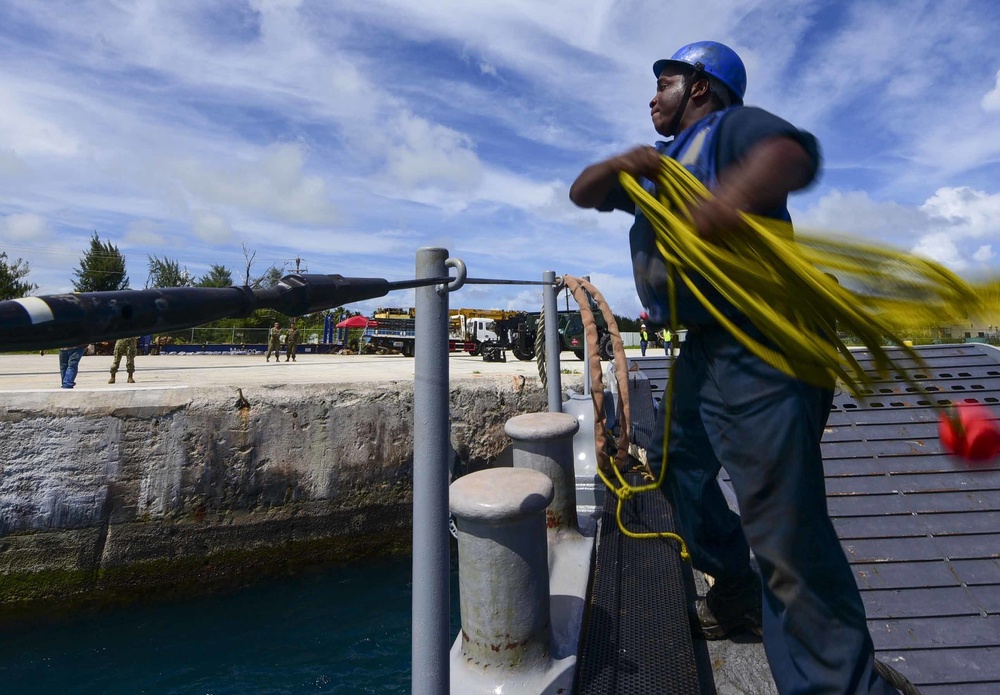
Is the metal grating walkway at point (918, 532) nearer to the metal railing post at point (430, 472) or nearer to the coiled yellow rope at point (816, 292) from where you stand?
the coiled yellow rope at point (816, 292)

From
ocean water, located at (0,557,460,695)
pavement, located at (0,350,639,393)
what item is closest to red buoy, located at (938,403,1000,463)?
ocean water, located at (0,557,460,695)

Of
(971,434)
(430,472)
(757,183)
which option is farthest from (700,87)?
(430,472)

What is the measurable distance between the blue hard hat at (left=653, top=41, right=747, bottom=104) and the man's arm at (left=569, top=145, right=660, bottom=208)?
39 centimetres

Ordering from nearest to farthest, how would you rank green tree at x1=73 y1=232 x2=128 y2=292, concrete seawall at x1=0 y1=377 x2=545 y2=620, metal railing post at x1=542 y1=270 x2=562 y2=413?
metal railing post at x1=542 y1=270 x2=562 y2=413
concrete seawall at x1=0 y1=377 x2=545 y2=620
green tree at x1=73 y1=232 x2=128 y2=292

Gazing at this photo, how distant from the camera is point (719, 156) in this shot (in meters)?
1.50

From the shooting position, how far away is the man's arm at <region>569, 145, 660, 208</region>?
5.10 ft

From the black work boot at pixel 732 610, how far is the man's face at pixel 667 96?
1674mm

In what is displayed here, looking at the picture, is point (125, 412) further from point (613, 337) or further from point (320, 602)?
point (613, 337)

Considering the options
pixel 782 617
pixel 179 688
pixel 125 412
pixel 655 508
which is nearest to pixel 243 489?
pixel 125 412

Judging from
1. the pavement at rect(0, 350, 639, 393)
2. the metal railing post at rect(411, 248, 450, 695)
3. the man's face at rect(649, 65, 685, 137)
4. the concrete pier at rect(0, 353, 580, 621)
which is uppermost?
the man's face at rect(649, 65, 685, 137)

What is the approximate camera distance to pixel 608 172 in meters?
1.61

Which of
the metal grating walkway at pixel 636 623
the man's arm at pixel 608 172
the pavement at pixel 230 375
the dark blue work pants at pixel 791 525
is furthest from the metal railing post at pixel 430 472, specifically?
the pavement at pixel 230 375

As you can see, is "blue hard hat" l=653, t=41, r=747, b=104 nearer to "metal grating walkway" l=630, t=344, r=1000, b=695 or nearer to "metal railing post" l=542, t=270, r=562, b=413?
"metal grating walkway" l=630, t=344, r=1000, b=695

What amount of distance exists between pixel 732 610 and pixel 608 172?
173cm
